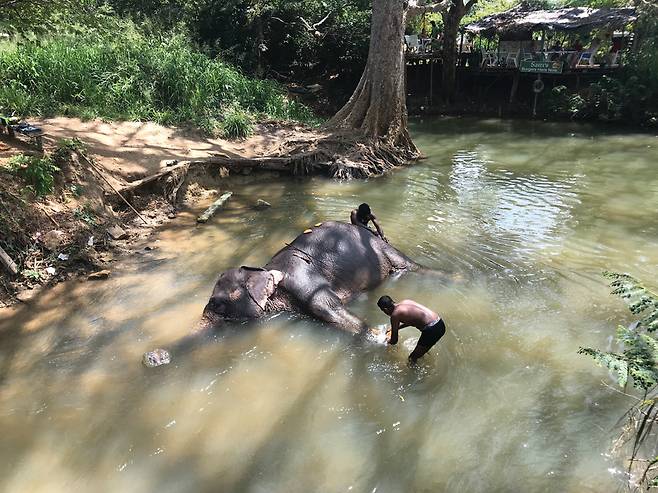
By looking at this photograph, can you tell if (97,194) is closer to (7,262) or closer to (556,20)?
(7,262)

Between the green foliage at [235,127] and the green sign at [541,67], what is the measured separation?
1362cm

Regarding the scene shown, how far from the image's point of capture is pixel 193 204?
34.6 ft

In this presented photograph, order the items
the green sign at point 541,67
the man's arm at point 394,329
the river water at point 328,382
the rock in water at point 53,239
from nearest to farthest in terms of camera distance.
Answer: the river water at point 328,382, the man's arm at point 394,329, the rock in water at point 53,239, the green sign at point 541,67

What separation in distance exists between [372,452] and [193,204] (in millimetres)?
7588

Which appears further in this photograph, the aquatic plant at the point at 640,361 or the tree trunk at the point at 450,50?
the tree trunk at the point at 450,50

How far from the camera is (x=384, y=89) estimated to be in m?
14.2

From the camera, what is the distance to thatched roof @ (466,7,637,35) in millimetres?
18594

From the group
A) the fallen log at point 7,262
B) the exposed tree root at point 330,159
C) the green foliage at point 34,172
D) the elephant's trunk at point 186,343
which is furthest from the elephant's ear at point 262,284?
the exposed tree root at point 330,159

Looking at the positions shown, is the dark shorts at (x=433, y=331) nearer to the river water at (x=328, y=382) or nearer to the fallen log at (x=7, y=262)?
the river water at (x=328, y=382)

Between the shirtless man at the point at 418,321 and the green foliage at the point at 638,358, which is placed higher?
the green foliage at the point at 638,358

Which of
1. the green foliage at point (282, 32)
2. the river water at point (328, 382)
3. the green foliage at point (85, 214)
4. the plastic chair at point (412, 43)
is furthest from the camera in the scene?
the plastic chair at point (412, 43)

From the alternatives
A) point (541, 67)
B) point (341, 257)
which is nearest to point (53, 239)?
point (341, 257)

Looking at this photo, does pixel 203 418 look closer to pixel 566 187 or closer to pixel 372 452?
pixel 372 452

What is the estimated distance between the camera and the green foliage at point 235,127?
13.5 m
